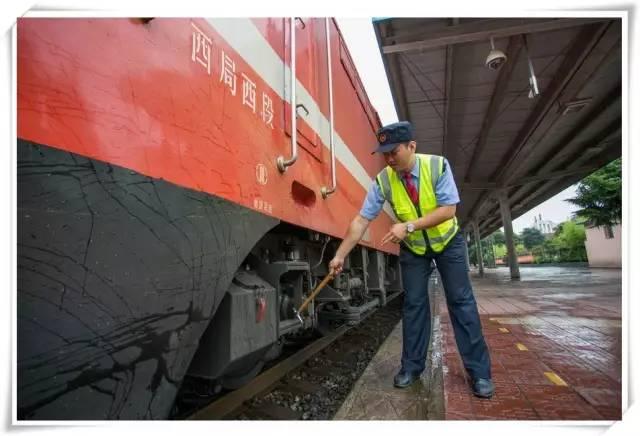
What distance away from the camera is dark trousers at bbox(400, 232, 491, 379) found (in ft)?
6.81

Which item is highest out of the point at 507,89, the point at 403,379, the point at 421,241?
the point at 507,89

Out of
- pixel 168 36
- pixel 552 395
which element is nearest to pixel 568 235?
pixel 552 395

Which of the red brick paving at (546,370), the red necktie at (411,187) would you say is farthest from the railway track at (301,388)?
the red necktie at (411,187)

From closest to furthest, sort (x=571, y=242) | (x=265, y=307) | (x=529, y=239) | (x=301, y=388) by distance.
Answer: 1. (x=265, y=307)
2. (x=301, y=388)
3. (x=571, y=242)
4. (x=529, y=239)

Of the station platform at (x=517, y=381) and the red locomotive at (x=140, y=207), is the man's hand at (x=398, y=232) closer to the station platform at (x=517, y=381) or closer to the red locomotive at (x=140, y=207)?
the red locomotive at (x=140, y=207)

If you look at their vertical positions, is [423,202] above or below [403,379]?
above

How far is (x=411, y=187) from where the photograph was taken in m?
2.21

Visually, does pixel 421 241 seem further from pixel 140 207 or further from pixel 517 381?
pixel 140 207

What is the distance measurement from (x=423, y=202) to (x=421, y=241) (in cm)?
24

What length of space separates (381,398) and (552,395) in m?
0.86

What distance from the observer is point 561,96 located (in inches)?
268

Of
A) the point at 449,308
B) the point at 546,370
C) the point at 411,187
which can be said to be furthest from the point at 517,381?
the point at 411,187

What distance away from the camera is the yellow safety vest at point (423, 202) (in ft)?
7.09

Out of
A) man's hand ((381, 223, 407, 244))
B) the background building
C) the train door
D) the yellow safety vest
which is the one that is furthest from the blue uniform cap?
the background building
